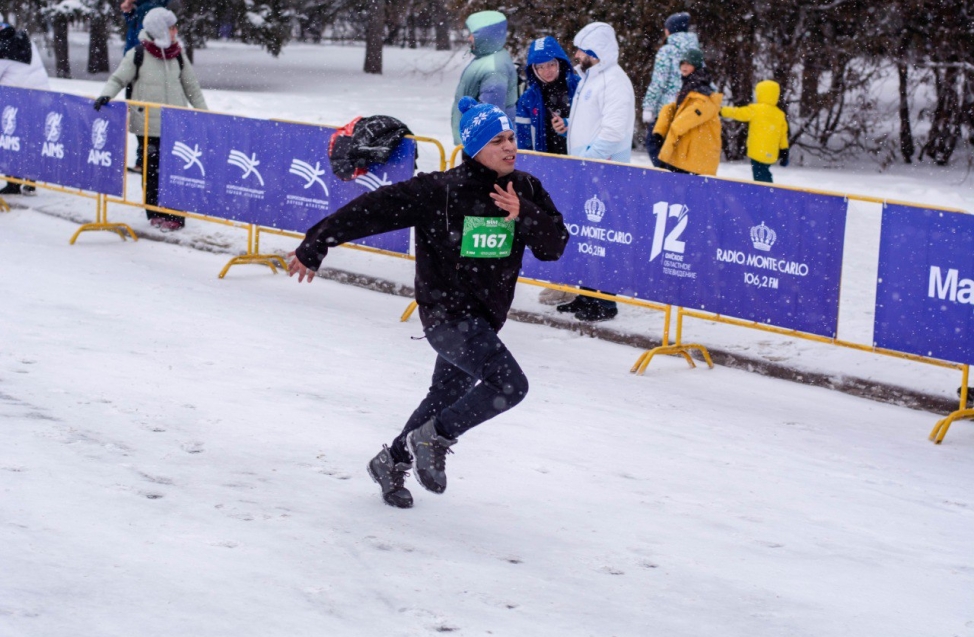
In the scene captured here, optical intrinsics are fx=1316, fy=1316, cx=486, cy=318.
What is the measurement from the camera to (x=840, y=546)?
5.44 meters

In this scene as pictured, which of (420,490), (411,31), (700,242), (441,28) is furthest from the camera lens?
(411,31)

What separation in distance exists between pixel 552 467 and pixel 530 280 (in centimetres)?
314

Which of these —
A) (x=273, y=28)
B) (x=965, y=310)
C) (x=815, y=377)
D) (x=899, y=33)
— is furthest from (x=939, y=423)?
(x=273, y=28)

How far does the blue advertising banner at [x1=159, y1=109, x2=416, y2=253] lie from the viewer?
1007 centimetres

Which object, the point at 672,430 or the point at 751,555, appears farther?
the point at 672,430

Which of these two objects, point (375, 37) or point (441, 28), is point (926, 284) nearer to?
point (375, 37)

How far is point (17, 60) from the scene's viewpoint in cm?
1396

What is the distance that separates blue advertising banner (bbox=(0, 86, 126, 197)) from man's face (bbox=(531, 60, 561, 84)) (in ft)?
13.7

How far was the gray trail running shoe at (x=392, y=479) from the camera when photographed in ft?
18.0

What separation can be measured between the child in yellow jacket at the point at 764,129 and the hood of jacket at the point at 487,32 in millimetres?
4630

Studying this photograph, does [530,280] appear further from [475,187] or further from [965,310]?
[475,187]

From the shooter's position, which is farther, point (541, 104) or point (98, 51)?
point (98, 51)

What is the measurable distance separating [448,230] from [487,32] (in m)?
4.97

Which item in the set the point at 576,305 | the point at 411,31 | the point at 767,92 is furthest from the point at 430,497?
the point at 411,31
